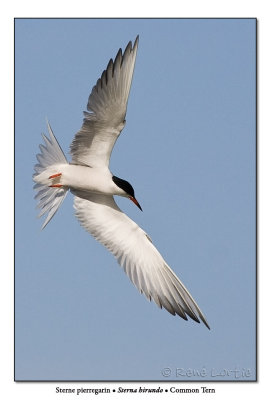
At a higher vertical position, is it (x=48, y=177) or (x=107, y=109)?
(x=107, y=109)

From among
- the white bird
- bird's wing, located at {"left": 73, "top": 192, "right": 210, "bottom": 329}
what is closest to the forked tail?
the white bird

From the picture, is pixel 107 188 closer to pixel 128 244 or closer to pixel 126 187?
pixel 126 187

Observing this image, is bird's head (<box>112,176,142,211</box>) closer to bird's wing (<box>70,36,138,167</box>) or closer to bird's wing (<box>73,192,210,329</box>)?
bird's wing (<box>70,36,138,167</box>)

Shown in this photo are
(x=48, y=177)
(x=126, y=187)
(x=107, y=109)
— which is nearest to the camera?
(x=107, y=109)

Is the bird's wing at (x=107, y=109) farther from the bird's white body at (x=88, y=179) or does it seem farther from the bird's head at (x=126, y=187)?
the bird's head at (x=126, y=187)

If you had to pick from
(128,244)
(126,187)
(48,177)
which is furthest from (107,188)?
(128,244)

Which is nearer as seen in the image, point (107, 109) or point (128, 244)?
point (107, 109)
